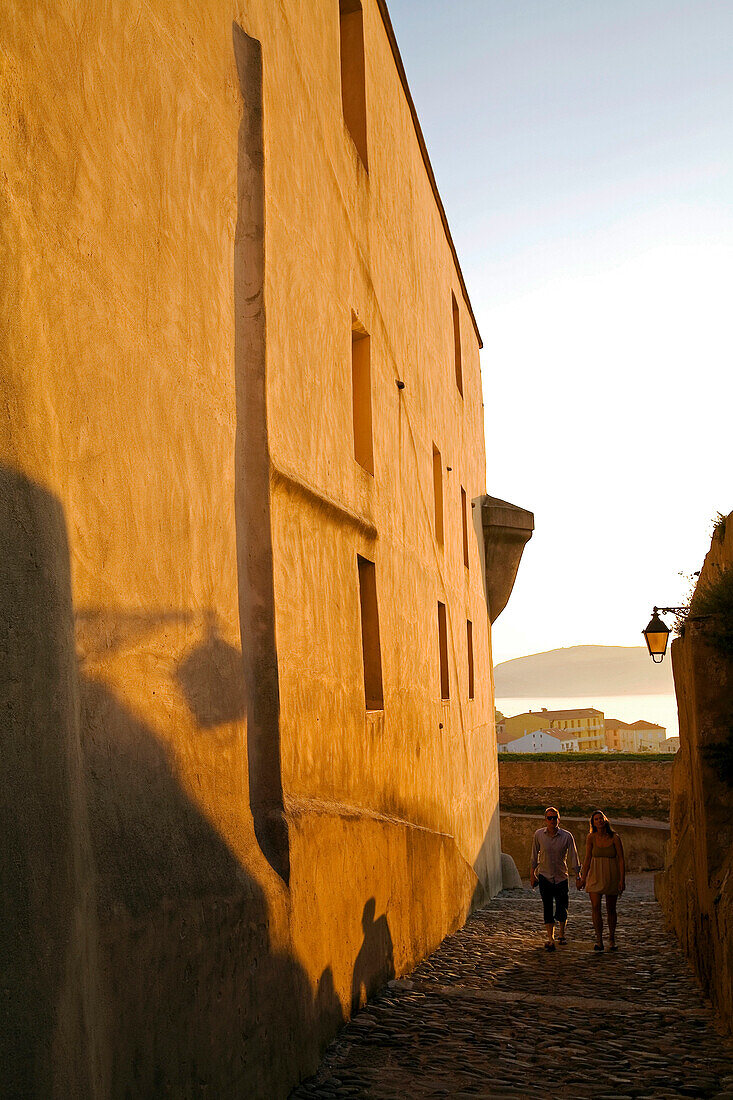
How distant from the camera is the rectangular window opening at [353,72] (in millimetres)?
10016

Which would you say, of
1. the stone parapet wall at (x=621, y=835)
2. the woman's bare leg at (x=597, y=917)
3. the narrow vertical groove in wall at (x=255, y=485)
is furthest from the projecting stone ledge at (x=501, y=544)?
the narrow vertical groove in wall at (x=255, y=485)

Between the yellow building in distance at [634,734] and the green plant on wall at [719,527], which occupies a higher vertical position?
the green plant on wall at [719,527]

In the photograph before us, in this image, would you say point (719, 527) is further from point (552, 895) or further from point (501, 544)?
point (501, 544)

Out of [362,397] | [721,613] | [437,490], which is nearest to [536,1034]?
[721,613]

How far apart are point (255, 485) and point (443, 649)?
8.90 metres

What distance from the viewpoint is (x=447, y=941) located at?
447 inches

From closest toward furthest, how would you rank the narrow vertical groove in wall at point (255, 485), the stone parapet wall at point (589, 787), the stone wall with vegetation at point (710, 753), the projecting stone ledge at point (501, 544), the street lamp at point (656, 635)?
the narrow vertical groove in wall at point (255, 485) → the stone wall with vegetation at point (710, 753) → the street lamp at point (656, 635) → the projecting stone ledge at point (501, 544) → the stone parapet wall at point (589, 787)

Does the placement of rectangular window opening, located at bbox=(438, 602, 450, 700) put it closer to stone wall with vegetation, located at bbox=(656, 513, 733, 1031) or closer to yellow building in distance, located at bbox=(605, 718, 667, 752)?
stone wall with vegetation, located at bbox=(656, 513, 733, 1031)

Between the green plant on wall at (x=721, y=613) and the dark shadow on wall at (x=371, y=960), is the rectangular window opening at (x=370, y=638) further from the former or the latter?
the green plant on wall at (x=721, y=613)

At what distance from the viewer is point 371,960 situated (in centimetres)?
759

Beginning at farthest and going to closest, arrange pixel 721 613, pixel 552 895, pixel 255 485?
pixel 552 895, pixel 721 613, pixel 255 485

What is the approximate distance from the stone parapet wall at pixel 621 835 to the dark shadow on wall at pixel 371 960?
666 inches

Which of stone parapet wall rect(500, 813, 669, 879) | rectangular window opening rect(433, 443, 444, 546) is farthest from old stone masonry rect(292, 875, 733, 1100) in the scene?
stone parapet wall rect(500, 813, 669, 879)

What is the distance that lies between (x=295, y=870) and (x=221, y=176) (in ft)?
12.6
